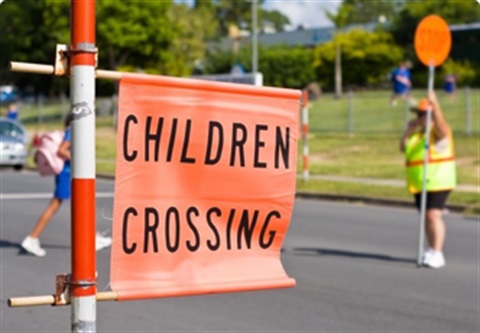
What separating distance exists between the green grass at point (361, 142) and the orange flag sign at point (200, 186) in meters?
10.1

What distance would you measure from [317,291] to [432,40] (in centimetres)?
373

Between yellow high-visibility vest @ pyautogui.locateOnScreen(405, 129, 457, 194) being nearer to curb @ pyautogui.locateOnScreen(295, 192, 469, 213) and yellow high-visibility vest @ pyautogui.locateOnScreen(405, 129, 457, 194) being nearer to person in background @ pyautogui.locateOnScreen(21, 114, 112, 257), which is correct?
person in background @ pyautogui.locateOnScreen(21, 114, 112, 257)

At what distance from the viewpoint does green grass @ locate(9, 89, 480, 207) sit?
2036cm

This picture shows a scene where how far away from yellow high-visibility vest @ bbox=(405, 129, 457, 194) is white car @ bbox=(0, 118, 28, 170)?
52.9 feet

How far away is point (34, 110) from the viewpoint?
151 ft

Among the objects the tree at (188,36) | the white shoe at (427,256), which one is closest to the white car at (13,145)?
the white shoe at (427,256)

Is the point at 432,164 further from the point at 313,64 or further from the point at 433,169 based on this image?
the point at 313,64

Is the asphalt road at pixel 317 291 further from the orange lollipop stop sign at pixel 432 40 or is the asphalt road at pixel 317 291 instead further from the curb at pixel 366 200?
the orange lollipop stop sign at pixel 432 40

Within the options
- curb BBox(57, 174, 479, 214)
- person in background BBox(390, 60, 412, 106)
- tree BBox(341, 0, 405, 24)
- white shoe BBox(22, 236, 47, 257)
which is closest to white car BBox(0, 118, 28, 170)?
curb BBox(57, 174, 479, 214)

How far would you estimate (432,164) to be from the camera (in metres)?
10.9

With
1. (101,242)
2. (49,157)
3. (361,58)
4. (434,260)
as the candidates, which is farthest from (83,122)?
(361,58)

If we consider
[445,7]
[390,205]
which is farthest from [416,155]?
[445,7]

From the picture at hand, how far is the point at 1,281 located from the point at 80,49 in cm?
611

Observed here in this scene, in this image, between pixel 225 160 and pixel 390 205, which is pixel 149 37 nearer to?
pixel 390 205
